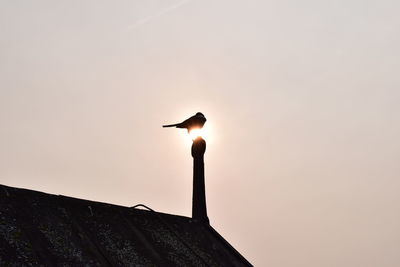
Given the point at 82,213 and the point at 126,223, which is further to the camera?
the point at 126,223

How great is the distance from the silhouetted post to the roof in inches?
44.4

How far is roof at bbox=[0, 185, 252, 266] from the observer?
639cm


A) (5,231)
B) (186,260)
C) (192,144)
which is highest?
(192,144)

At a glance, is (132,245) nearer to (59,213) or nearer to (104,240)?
(104,240)

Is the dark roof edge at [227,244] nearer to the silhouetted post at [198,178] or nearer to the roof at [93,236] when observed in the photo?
the roof at [93,236]

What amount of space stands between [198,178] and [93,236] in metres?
4.68

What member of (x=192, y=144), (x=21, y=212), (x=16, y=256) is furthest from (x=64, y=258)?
(x=192, y=144)

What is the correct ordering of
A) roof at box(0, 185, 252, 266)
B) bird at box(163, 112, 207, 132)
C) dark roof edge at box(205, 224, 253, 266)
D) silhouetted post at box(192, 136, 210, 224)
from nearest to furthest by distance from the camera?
roof at box(0, 185, 252, 266) < dark roof edge at box(205, 224, 253, 266) < silhouetted post at box(192, 136, 210, 224) < bird at box(163, 112, 207, 132)

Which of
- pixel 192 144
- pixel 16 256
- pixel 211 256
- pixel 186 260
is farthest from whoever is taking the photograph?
pixel 192 144

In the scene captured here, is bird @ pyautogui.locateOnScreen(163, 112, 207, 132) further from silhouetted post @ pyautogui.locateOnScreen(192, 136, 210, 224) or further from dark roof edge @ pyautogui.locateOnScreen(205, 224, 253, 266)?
dark roof edge @ pyautogui.locateOnScreen(205, 224, 253, 266)

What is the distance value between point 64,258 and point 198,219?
473cm

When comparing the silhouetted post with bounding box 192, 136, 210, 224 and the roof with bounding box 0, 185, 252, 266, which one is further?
the silhouetted post with bounding box 192, 136, 210, 224

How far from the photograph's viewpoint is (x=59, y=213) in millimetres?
7695

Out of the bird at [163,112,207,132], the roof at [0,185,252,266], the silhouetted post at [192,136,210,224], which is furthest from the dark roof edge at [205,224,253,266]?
the bird at [163,112,207,132]
